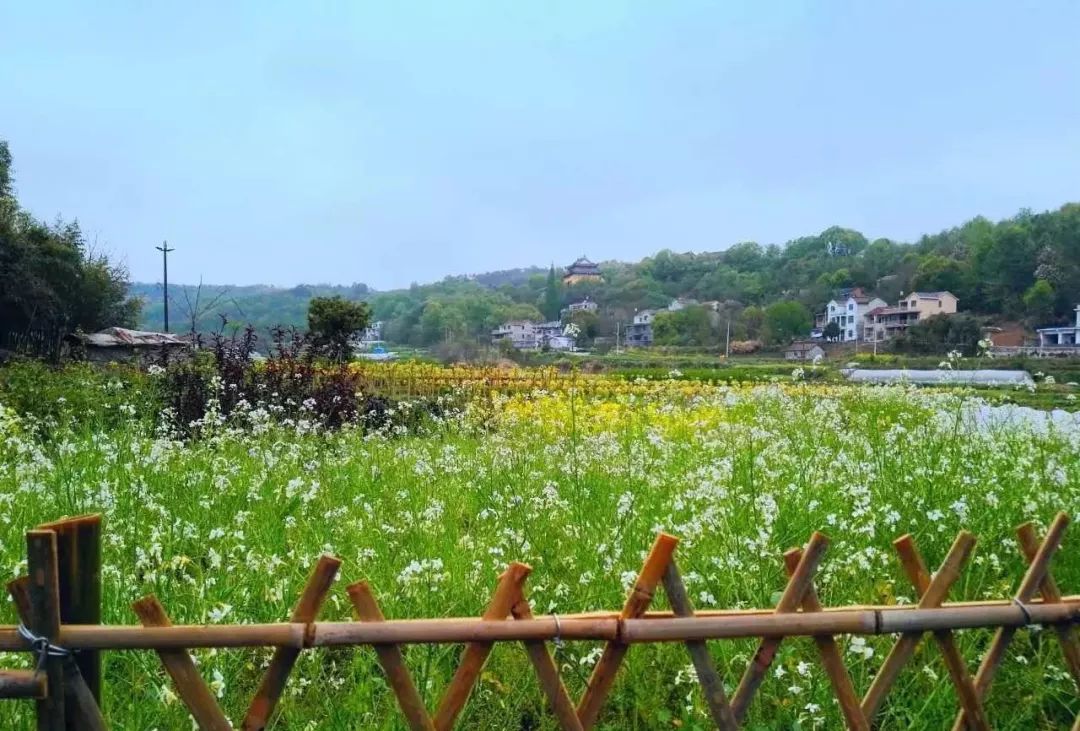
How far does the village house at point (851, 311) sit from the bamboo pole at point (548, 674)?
5085 centimetres

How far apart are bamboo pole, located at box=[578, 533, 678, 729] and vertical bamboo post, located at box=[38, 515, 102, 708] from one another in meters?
1.03

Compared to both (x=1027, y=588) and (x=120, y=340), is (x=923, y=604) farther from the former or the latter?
(x=120, y=340)

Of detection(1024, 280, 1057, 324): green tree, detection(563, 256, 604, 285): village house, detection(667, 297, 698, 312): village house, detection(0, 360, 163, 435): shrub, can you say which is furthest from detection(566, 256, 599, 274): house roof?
detection(0, 360, 163, 435): shrub

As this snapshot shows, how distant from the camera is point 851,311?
52.2m

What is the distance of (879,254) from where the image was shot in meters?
62.7

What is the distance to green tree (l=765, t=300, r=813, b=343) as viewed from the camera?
47.3 meters

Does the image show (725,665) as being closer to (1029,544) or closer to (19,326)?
(1029,544)

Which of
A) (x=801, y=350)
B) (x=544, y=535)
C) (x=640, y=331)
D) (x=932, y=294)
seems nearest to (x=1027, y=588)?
(x=544, y=535)

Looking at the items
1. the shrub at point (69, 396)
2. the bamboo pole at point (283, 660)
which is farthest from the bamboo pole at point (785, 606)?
the shrub at point (69, 396)

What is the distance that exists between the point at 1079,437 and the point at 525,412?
18.1ft

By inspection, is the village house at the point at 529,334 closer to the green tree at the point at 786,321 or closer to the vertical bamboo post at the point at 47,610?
the green tree at the point at 786,321

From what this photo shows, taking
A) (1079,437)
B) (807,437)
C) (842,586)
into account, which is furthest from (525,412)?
(842,586)

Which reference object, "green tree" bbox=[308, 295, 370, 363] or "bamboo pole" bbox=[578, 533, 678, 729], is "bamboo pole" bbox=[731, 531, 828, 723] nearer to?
"bamboo pole" bbox=[578, 533, 678, 729]

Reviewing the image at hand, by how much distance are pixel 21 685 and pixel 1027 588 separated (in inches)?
87.0
